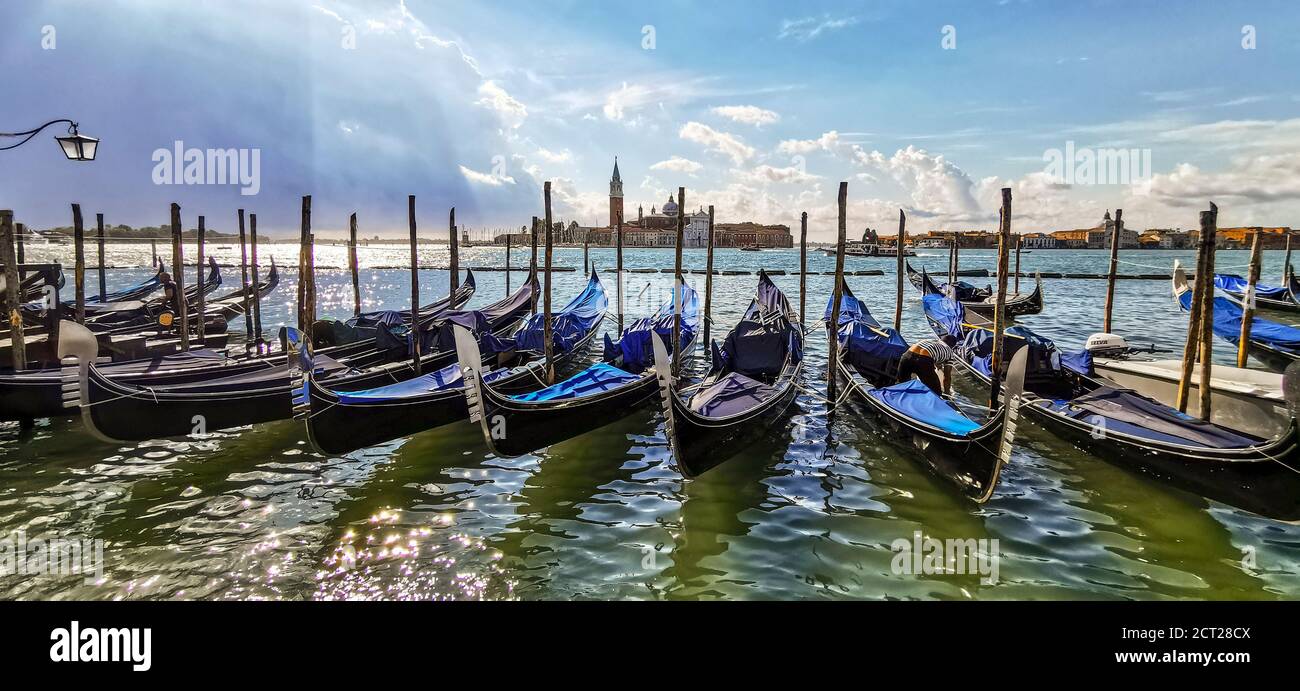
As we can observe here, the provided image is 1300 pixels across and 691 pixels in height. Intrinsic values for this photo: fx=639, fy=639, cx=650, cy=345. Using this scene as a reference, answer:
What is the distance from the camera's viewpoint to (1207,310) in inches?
273

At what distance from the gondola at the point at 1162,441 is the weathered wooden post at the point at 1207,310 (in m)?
0.61

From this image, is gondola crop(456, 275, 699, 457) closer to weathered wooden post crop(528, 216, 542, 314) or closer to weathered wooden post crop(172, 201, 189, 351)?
weathered wooden post crop(528, 216, 542, 314)

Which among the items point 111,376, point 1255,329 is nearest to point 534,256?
point 111,376

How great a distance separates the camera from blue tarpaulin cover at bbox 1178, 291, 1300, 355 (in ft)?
36.9

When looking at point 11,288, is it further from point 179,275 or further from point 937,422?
point 937,422

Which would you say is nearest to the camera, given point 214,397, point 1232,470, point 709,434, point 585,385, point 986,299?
point 1232,470

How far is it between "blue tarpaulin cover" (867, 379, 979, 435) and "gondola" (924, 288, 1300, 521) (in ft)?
3.31

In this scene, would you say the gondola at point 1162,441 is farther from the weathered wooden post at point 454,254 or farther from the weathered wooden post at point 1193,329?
the weathered wooden post at point 454,254

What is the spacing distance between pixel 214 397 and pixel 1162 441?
9833mm

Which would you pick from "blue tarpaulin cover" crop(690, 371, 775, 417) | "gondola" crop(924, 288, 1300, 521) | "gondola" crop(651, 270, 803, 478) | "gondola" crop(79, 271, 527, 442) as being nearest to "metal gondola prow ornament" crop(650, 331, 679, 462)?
"gondola" crop(651, 270, 803, 478)

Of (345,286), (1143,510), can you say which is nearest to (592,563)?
(1143,510)
